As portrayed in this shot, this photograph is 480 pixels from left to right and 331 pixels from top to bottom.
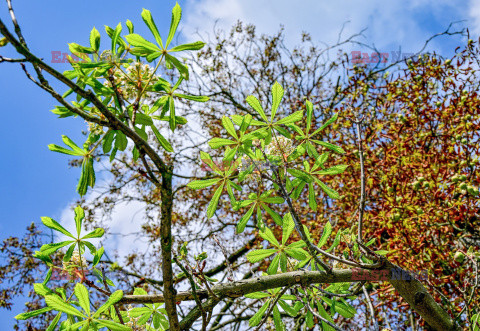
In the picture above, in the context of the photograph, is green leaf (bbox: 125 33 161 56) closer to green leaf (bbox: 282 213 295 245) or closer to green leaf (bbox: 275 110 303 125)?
green leaf (bbox: 275 110 303 125)

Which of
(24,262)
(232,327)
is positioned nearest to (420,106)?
(232,327)

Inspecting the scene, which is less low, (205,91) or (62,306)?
(205,91)

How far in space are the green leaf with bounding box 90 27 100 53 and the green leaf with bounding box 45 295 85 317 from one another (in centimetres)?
101

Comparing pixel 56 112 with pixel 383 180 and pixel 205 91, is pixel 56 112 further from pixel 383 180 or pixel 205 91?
pixel 205 91

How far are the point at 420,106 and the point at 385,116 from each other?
1.81 feet

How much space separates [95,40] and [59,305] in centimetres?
108

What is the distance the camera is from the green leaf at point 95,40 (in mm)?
1580

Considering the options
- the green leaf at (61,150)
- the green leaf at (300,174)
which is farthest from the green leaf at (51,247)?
the green leaf at (300,174)

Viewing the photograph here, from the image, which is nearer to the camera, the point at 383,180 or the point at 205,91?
the point at 383,180

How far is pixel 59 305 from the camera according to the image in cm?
141

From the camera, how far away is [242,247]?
22.9 ft

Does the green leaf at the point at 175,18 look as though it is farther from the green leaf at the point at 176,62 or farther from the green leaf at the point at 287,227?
the green leaf at the point at 287,227

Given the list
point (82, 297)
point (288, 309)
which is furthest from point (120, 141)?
point (288, 309)

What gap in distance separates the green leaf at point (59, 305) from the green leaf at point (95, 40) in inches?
39.8
